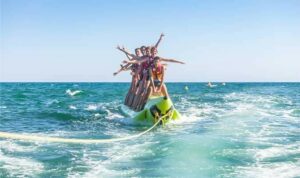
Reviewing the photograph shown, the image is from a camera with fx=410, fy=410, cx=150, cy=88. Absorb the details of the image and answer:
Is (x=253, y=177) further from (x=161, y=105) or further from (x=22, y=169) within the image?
(x=161, y=105)

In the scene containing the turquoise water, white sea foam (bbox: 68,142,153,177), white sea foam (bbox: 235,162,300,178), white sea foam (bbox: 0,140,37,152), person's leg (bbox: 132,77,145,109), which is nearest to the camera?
white sea foam (bbox: 235,162,300,178)

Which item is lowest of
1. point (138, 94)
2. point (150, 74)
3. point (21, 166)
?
point (21, 166)

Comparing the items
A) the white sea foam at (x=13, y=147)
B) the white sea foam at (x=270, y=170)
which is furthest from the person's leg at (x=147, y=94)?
the white sea foam at (x=270, y=170)

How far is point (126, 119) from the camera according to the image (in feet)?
46.0

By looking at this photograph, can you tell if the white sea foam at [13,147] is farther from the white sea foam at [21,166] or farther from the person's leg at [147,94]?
the person's leg at [147,94]

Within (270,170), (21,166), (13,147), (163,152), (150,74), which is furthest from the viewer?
(150,74)

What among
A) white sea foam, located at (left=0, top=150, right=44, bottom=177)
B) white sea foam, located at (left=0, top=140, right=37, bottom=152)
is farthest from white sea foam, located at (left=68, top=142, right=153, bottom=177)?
white sea foam, located at (left=0, top=140, right=37, bottom=152)

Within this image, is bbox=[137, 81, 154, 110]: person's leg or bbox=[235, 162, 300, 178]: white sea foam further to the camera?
bbox=[137, 81, 154, 110]: person's leg

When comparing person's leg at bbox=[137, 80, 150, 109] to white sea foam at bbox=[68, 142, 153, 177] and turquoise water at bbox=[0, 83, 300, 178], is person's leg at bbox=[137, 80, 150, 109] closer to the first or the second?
turquoise water at bbox=[0, 83, 300, 178]

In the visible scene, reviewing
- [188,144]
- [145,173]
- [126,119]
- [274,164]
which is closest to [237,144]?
[188,144]

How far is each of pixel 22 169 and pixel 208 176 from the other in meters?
3.04

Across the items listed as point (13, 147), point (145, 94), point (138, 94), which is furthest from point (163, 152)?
point (138, 94)

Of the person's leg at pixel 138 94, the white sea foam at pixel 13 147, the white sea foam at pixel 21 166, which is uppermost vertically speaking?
the person's leg at pixel 138 94

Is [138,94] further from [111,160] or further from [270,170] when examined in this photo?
[270,170]
